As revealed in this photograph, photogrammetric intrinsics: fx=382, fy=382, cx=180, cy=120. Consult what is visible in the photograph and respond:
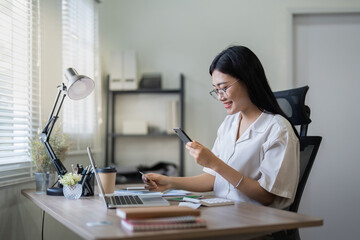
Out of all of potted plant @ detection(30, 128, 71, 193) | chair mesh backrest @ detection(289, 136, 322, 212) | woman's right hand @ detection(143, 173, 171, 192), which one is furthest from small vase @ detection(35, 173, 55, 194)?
chair mesh backrest @ detection(289, 136, 322, 212)

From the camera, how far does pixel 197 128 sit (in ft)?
11.2

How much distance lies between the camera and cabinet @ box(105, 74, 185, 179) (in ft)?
11.2

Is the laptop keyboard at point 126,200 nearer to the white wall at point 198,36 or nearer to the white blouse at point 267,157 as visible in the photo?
the white blouse at point 267,157

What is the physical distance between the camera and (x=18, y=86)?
2119 mm

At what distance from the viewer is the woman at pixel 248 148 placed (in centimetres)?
155

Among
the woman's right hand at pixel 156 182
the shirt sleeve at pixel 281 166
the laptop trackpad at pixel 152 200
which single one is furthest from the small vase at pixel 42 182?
the shirt sleeve at pixel 281 166

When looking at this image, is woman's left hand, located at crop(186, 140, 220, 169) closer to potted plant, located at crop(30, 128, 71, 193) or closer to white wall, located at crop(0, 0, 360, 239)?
potted plant, located at crop(30, 128, 71, 193)

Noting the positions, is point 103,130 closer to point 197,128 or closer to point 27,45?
point 197,128

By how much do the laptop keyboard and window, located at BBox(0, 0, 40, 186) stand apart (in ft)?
2.36

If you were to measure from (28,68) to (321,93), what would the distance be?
7.95 ft

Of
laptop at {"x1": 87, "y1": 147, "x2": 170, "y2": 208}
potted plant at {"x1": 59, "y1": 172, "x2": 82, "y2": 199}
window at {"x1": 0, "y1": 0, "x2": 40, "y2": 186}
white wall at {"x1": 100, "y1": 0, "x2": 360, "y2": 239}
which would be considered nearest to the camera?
laptop at {"x1": 87, "y1": 147, "x2": 170, "y2": 208}

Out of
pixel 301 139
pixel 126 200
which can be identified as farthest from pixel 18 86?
pixel 301 139

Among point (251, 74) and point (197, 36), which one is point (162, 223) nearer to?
point (251, 74)

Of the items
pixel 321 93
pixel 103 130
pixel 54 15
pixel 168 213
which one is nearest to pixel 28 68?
pixel 54 15
